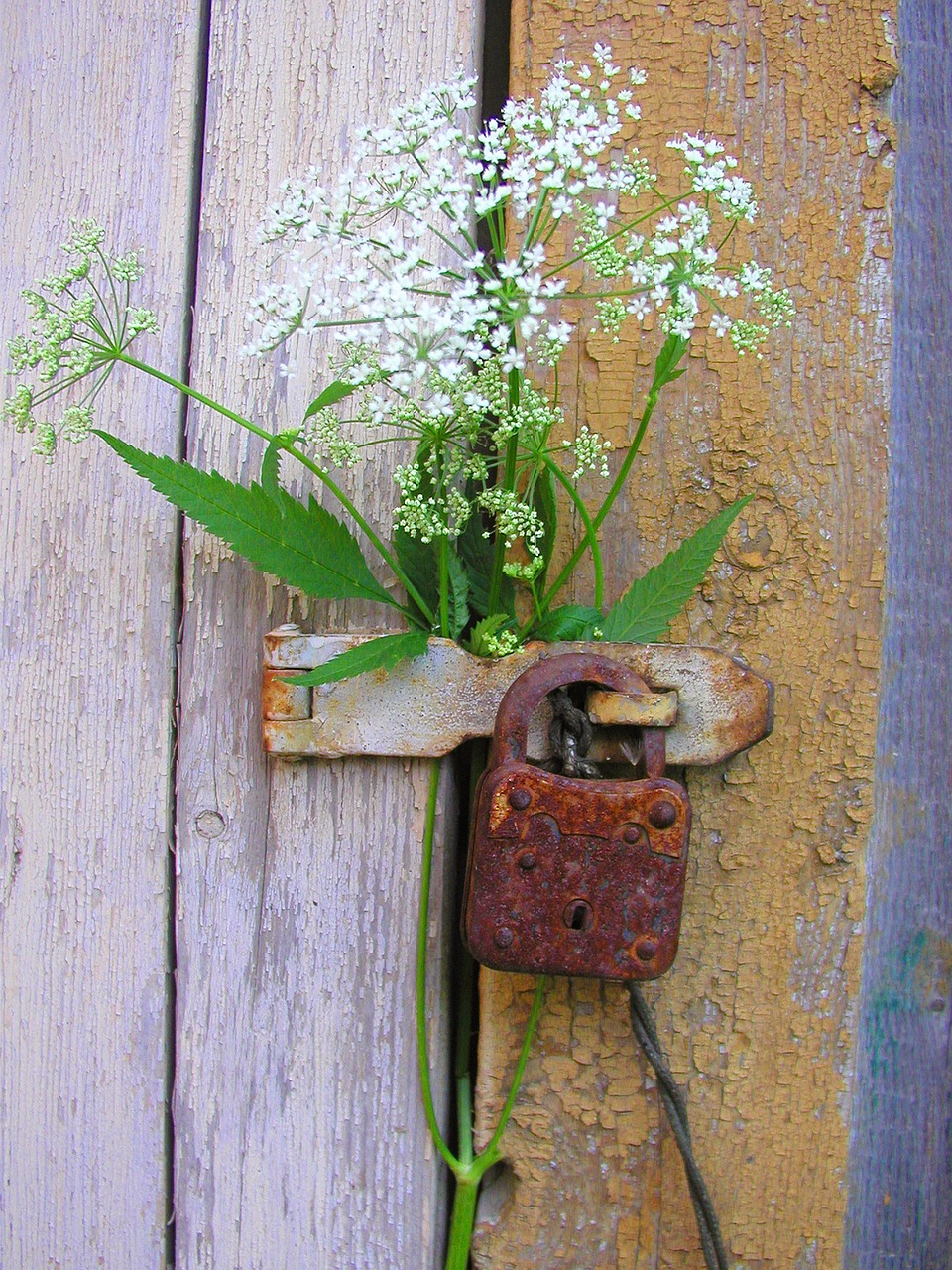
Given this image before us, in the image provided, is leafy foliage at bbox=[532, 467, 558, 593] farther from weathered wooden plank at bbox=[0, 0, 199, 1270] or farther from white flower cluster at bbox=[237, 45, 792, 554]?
weathered wooden plank at bbox=[0, 0, 199, 1270]

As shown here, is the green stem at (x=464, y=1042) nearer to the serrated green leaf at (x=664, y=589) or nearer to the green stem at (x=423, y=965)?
the green stem at (x=423, y=965)

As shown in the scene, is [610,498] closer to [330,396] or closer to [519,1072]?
[330,396]

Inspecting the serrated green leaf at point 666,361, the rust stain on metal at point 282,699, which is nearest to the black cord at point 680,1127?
the rust stain on metal at point 282,699

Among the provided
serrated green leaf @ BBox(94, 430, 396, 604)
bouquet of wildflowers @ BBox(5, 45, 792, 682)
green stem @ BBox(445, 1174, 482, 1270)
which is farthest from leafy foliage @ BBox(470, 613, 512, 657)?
green stem @ BBox(445, 1174, 482, 1270)

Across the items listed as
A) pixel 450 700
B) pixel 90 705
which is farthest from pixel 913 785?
pixel 90 705

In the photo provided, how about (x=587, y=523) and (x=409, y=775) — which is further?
(x=409, y=775)

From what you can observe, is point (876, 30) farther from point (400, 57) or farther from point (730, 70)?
point (400, 57)
